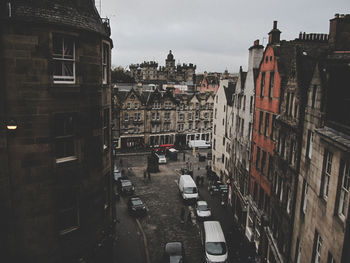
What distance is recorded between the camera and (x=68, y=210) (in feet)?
38.8

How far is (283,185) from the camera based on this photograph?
17406 millimetres

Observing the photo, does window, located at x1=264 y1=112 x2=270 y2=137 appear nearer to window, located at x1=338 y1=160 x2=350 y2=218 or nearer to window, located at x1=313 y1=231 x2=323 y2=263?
window, located at x1=313 y1=231 x2=323 y2=263

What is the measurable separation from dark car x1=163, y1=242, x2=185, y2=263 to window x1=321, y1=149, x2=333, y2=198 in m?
11.4

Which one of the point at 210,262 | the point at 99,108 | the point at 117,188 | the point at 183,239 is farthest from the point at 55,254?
the point at 117,188

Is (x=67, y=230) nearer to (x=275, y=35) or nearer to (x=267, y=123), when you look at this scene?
(x=267, y=123)

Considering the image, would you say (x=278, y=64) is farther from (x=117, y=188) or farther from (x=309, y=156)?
(x=117, y=188)

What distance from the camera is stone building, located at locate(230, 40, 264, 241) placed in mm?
25641

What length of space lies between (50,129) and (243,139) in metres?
20.6

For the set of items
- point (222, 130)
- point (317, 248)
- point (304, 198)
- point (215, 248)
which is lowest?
point (215, 248)

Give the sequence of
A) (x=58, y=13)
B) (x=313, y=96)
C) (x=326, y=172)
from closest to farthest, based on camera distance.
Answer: (x=58, y=13), (x=326, y=172), (x=313, y=96)

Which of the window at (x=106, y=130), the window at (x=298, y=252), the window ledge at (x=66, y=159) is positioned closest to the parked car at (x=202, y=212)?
the window at (x=298, y=252)

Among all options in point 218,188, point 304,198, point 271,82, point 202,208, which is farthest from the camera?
point 218,188

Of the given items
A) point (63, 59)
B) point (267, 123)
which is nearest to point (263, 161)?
point (267, 123)

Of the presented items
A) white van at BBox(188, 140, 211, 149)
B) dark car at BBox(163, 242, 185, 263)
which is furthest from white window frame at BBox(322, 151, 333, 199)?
white van at BBox(188, 140, 211, 149)
